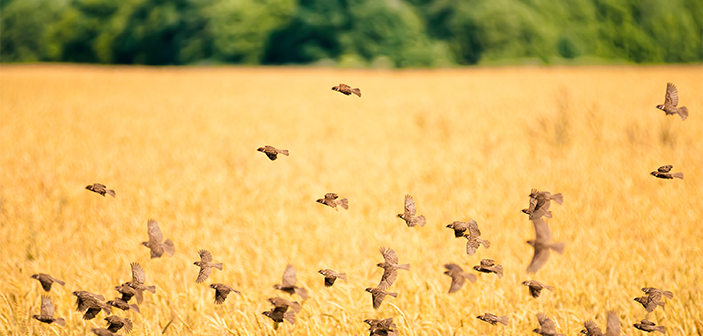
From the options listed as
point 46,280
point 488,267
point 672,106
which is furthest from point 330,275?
point 672,106

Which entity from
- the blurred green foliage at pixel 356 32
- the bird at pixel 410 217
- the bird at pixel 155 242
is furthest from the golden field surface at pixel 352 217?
the blurred green foliage at pixel 356 32

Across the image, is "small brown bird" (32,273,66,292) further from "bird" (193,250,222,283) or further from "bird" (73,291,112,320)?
"bird" (193,250,222,283)

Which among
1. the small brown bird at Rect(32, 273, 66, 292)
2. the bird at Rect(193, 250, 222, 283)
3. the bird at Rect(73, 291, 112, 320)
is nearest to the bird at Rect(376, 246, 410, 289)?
the bird at Rect(193, 250, 222, 283)

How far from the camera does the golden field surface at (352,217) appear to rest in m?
3.34

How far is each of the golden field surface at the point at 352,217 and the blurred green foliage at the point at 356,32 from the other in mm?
41914

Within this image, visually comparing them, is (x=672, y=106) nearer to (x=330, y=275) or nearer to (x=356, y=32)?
(x=330, y=275)

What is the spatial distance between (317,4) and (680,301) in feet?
195

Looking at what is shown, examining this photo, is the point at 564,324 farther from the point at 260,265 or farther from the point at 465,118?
the point at 465,118

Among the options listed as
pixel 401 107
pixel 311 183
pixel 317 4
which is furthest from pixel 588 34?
pixel 311 183

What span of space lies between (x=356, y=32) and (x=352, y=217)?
52.8 metres

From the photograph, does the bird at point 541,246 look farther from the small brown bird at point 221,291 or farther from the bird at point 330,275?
the small brown bird at point 221,291

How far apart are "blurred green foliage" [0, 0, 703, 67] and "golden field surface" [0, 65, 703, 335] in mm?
41914

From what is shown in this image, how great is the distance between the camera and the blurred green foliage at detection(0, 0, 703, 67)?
2192 inches

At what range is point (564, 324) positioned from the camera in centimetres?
317
